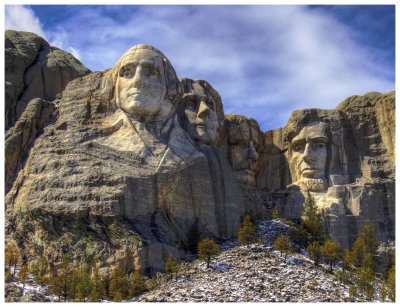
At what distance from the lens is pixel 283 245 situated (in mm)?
41375

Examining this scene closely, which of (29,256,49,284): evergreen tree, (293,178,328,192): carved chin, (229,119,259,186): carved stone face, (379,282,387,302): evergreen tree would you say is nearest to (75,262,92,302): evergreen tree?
(29,256,49,284): evergreen tree

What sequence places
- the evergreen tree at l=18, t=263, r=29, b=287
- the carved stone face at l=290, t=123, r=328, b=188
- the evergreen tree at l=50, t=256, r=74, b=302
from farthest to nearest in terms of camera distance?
the carved stone face at l=290, t=123, r=328, b=188 → the evergreen tree at l=18, t=263, r=29, b=287 → the evergreen tree at l=50, t=256, r=74, b=302

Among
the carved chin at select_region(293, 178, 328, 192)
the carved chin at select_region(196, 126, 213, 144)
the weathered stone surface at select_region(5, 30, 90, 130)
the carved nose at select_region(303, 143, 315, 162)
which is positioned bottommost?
the carved chin at select_region(293, 178, 328, 192)

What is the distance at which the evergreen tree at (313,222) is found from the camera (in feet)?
144

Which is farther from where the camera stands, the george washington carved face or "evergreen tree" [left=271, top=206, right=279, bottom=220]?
"evergreen tree" [left=271, top=206, right=279, bottom=220]

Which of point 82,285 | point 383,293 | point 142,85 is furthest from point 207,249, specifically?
point 142,85

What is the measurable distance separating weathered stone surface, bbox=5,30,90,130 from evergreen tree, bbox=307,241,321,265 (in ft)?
45.6

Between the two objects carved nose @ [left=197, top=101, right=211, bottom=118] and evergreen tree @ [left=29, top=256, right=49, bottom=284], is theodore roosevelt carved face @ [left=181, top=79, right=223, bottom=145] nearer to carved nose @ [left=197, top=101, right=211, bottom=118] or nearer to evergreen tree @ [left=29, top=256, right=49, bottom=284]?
carved nose @ [left=197, top=101, right=211, bottom=118]

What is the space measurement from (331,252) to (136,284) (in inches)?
308

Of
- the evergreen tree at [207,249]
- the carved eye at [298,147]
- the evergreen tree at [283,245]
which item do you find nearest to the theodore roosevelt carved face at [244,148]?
the carved eye at [298,147]

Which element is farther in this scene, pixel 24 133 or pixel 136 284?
pixel 24 133

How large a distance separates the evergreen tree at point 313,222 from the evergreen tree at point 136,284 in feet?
27.0

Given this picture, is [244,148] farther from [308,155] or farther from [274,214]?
[274,214]

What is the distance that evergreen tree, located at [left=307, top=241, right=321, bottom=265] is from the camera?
41544mm
